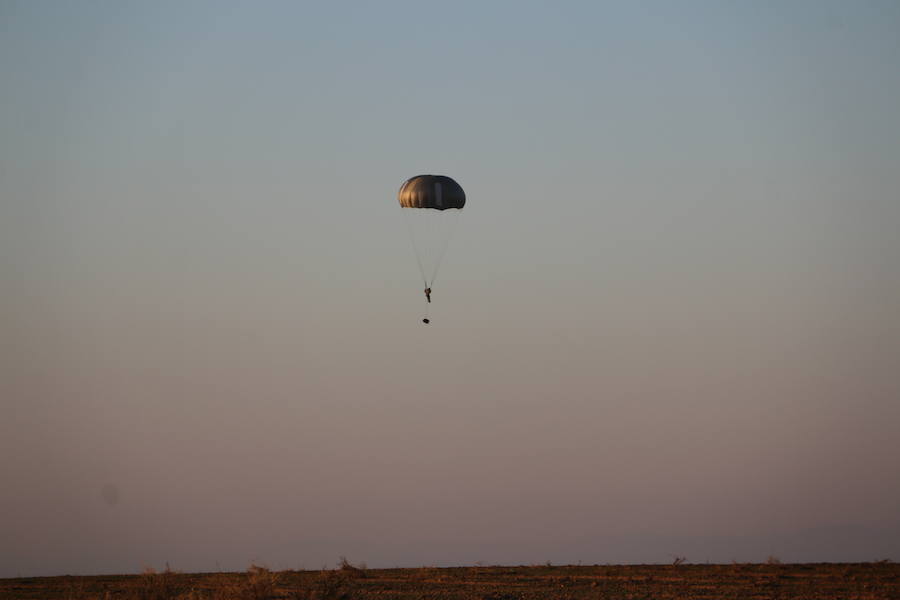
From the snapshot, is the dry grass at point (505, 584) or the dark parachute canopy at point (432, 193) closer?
the dry grass at point (505, 584)

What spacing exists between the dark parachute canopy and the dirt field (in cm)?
1769

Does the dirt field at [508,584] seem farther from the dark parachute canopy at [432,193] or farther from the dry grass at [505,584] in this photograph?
the dark parachute canopy at [432,193]

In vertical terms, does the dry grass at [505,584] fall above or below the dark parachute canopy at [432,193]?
below

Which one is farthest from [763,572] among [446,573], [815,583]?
[446,573]

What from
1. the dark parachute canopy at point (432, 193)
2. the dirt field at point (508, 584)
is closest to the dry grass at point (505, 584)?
the dirt field at point (508, 584)

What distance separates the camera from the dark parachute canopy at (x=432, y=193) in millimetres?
61562

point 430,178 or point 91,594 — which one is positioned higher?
point 430,178

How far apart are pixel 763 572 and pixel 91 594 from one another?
28881mm

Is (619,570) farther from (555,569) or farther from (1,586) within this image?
(1,586)

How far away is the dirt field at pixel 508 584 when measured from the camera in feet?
152

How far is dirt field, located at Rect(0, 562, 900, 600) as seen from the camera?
46.5 metres

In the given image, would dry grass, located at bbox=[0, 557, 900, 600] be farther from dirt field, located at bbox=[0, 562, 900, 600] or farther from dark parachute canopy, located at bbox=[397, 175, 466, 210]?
dark parachute canopy, located at bbox=[397, 175, 466, 210]

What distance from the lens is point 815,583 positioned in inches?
2002

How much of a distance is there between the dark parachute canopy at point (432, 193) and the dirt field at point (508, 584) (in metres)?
17.7
